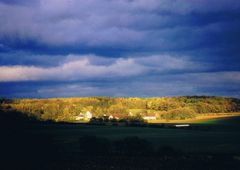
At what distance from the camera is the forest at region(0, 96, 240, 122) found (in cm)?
14800

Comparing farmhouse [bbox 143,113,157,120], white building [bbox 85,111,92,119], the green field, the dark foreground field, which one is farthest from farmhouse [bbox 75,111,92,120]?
the dark foreground field

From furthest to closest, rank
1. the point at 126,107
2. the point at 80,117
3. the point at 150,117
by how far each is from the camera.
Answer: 1. the point at 126,107
2. the point at 80,117
3. the point at 150,117

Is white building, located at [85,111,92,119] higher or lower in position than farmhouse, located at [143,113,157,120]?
higher

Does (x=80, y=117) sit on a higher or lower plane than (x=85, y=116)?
lower

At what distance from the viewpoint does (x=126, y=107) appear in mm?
175875

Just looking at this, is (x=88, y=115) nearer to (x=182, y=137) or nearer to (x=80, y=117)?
(x=80, y=117)

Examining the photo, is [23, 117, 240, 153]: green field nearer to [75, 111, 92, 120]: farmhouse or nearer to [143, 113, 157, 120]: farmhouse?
[143, 113, 157, 120]: farmhouse

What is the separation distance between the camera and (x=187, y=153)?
235ft

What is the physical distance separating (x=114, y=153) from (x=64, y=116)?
78.3 meters

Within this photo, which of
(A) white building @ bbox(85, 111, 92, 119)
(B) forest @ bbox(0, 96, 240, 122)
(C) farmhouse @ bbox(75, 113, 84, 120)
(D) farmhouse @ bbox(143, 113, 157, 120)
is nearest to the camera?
(B) forest @ bbox(0, 96, 240, 122)

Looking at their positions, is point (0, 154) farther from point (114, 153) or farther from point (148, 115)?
point (148, 115)

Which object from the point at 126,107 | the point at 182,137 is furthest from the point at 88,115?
the point at 182,137

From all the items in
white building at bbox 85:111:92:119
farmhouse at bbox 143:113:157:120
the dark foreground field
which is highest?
white building at bbox 85:111:92:119


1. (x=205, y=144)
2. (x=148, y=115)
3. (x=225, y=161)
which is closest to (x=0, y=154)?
(x=225, y=161)
